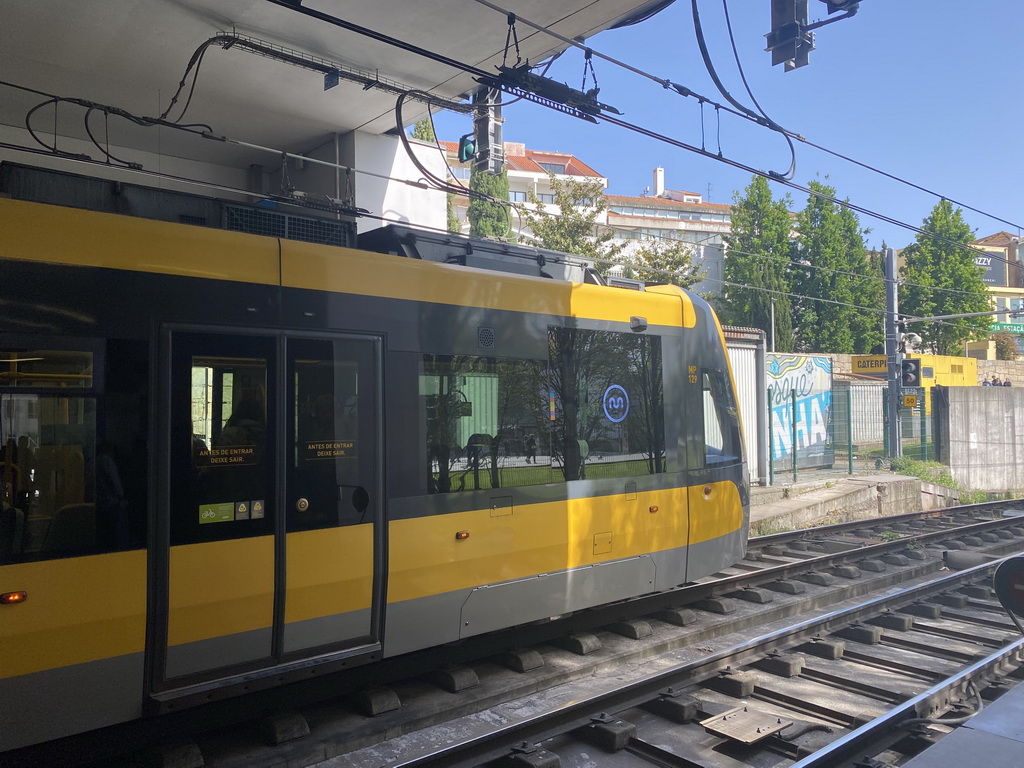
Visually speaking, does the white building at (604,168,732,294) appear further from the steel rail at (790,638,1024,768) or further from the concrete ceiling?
the steel rail at (790,638,1024,768)

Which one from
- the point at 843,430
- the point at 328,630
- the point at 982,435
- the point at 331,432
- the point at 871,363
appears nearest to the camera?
the point at 328,630

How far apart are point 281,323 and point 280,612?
1.91 metres

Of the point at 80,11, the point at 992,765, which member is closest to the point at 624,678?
the point at 992,765

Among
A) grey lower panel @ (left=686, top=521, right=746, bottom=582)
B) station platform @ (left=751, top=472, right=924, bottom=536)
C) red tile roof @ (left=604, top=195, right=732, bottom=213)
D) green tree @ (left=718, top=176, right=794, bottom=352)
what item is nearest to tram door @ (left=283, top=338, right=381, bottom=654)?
grey lower panel @ (left=686, top=521, right=746, bottom=582)

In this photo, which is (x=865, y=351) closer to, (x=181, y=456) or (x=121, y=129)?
(x=121, y=129)

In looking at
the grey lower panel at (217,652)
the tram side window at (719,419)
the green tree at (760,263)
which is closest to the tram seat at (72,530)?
the grey lower panel at (217,652)

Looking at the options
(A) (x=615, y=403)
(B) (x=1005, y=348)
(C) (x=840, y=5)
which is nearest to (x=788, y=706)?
(A) (x=615, y=403)

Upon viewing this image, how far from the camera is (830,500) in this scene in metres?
16.8

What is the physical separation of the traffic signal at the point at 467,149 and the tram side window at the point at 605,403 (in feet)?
17.7

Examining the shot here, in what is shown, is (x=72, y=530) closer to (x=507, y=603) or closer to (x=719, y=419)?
(x=507, y=603)

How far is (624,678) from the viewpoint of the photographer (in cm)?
663

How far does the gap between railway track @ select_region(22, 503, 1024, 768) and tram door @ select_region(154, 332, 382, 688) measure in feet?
1.80

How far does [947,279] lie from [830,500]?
38.0 m

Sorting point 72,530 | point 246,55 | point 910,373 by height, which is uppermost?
point 246,55
